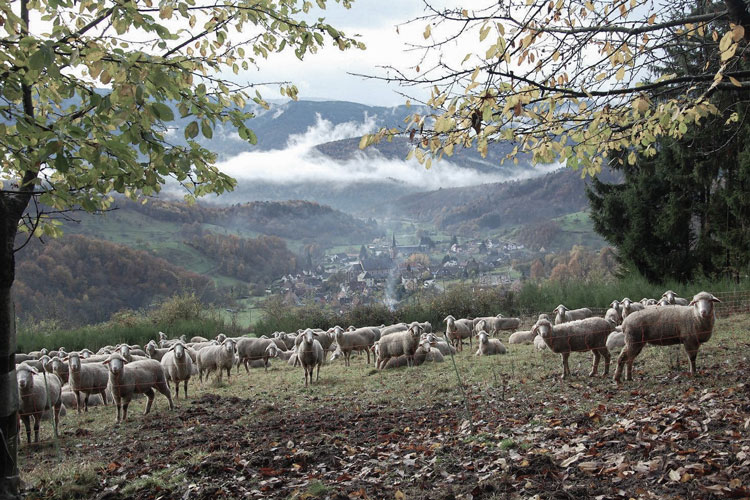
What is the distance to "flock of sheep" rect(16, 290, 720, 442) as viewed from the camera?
961cm

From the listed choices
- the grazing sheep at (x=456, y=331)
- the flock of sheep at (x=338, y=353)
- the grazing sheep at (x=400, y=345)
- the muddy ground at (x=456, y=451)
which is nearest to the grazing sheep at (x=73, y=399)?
the flock of sheep at (x=338, y=353)

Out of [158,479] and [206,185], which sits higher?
[206,185]

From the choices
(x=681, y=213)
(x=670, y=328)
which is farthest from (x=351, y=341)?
(x=681, y=213)

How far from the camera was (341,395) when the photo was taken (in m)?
11.7

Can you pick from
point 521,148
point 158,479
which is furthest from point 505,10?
point 158,479

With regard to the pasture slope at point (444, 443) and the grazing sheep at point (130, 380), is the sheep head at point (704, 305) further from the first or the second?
the grazing sheep at point (130, 380)

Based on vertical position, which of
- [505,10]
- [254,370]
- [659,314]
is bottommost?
[254,370]

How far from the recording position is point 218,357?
56.0ft

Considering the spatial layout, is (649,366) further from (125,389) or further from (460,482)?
(125,389)

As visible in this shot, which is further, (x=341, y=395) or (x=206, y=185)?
(x=341, y=395)

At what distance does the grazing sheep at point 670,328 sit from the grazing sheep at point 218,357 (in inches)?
488

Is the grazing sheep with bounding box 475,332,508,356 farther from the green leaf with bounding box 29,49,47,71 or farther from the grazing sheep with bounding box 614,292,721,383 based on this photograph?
the green leaf with bounding box 29,49,47,71

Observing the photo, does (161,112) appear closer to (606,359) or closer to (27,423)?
(27,423)

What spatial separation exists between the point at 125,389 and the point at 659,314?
11.6 meters
